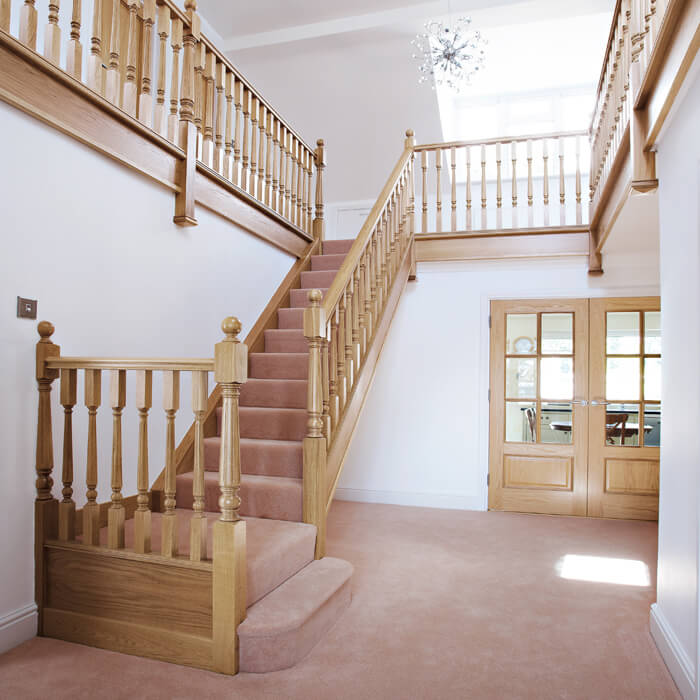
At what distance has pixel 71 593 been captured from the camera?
262 cm

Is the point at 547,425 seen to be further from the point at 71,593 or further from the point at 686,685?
the point at 71,593

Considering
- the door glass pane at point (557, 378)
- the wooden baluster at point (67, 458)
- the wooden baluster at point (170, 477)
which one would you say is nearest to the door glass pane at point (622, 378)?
the door glass pane at point (557, 378)

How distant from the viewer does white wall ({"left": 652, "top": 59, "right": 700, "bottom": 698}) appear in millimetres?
2211

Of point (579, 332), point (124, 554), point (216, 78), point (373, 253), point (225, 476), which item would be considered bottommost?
point (124, 554)

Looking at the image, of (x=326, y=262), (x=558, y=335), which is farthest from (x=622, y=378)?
(x=326, y=262)

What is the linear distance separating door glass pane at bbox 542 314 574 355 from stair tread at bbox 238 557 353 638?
3.04m

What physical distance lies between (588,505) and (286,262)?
3417 mm

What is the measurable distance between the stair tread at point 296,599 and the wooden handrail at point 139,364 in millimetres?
1038

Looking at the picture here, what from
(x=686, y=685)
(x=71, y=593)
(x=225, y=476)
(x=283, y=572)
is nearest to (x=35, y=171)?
(x=225, y=476)

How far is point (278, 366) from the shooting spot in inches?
173

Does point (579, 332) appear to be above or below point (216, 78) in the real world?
below

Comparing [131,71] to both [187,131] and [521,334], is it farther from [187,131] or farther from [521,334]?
[521,334]

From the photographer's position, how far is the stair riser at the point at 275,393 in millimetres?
4078

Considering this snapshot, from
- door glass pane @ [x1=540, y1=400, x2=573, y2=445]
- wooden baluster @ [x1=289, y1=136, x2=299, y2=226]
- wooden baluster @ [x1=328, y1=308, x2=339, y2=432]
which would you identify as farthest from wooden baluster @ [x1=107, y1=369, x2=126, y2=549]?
door glass pane @ [x1=540, y1=400, x2=573, y2=445]
